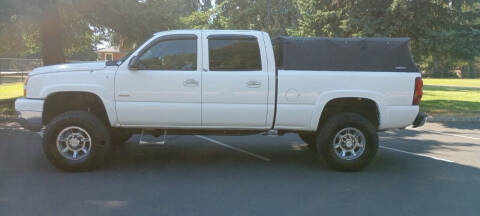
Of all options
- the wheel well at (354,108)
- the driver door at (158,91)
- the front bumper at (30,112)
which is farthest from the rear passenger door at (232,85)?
the front bumper at (30,112)

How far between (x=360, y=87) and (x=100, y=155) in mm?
3843

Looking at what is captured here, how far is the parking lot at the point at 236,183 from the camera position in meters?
4.34

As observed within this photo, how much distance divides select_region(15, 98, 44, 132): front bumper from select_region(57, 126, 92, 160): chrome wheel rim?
39 centimetres

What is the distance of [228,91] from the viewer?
18.5ft

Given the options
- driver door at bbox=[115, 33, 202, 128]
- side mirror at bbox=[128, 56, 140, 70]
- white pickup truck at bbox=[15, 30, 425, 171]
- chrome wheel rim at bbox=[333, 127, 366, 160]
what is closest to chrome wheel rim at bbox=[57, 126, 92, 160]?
white pickup truck at bbox=[15, 30, 425, 171]

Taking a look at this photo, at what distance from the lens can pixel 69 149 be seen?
5.66 m

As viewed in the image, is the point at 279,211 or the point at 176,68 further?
the point at 176,68

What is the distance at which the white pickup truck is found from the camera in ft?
18.4

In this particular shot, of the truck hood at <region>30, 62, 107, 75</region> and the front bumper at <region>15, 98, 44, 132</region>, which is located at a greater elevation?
the truck hood at <region>30, 62, 107, 75</region>

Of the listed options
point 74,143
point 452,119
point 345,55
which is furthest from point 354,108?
point 452,119

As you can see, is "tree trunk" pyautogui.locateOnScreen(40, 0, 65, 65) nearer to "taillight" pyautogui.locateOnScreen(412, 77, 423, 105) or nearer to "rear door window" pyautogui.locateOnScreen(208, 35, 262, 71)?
"rear door window" pyautogui.locateOnScreen(208, 35, 262, 71)

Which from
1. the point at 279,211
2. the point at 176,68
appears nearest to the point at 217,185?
the point at 279,211

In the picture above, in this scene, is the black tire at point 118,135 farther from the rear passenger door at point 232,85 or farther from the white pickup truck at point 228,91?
the rear passenger door at point 232,85

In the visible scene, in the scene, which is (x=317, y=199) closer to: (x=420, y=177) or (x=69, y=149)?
(x=420, y=177)
